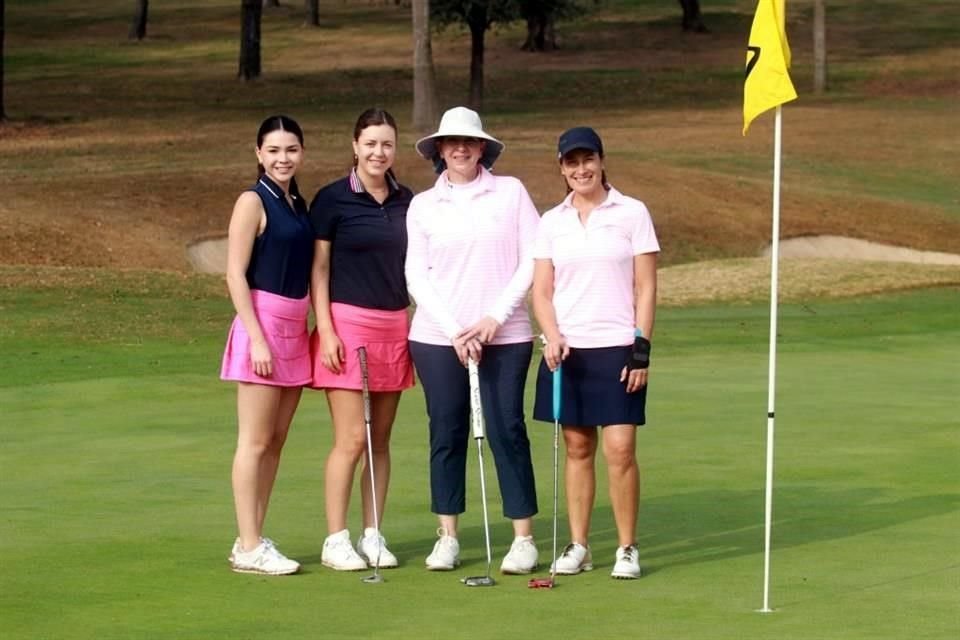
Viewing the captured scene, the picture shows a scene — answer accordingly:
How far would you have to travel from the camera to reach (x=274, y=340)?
850 centimetres

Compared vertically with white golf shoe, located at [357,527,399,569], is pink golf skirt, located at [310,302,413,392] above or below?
above

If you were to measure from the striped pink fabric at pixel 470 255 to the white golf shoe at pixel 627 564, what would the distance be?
3.37 feet

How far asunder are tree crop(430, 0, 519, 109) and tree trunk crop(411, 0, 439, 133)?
5651 mm

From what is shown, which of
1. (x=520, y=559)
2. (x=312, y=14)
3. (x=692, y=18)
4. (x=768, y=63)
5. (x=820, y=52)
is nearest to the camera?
(x=768, y=63)

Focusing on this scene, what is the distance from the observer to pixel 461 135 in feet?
27.8

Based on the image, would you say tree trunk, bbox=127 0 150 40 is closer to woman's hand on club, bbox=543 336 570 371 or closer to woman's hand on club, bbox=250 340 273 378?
woman's hand on club, bbox=250 340 273 378

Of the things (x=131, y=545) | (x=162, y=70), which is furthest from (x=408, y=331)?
(x=162, y=70)

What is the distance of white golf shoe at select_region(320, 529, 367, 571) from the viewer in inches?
335

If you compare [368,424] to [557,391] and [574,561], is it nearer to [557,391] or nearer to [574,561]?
[557,391]

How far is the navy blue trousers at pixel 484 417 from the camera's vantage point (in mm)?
8570

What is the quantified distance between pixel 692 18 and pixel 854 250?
128ft

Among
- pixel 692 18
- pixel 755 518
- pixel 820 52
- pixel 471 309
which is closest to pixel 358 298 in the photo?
pixel 471 309

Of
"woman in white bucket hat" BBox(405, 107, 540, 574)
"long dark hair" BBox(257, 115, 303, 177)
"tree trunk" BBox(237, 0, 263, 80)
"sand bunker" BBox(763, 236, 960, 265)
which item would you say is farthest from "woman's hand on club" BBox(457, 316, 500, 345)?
"tree trunk" BBox(237, 0, 263, 80)

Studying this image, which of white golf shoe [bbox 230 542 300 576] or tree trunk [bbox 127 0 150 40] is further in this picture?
tree trunk [bbox 127 0 150 40]
